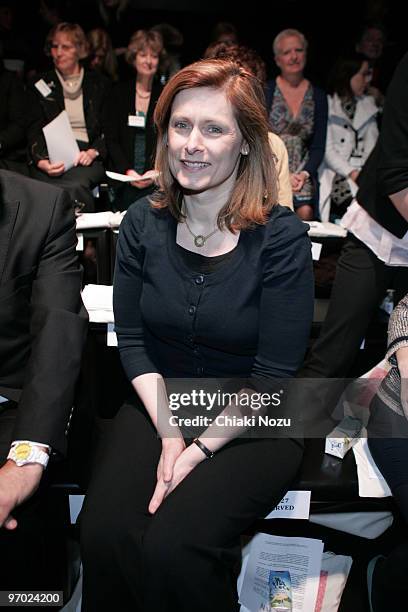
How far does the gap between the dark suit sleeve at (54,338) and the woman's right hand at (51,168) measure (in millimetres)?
2593

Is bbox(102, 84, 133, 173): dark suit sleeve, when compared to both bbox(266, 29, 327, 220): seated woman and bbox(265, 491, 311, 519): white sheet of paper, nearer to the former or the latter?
bbox(266, 29, 327, 220): seated woman

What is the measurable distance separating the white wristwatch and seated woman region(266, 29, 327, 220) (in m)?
2.83

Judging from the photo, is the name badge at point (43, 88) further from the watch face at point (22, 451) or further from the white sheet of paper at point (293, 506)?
the white sheet of paper at point (293, 506)

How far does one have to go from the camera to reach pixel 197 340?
4.96 feet

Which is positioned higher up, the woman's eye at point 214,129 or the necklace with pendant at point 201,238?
the woman's eye at point 214,129

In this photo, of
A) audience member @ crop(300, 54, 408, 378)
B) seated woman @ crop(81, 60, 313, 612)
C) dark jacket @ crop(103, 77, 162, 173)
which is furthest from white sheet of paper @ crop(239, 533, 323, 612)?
dark jacket @ crop(103, 77, 162, 173)

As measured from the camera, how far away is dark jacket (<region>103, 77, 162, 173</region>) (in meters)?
4.16

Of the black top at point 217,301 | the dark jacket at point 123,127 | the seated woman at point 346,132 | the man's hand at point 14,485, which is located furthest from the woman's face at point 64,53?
the man's hand at point 14,485

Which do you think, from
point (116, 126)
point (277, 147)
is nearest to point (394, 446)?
point (277, 147)

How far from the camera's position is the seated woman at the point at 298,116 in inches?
151

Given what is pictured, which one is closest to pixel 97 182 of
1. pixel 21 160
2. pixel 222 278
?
pixel 21 160

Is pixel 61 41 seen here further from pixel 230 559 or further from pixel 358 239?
pixel 230 559

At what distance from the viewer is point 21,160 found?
180 inches

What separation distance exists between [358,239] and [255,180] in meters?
0.61
